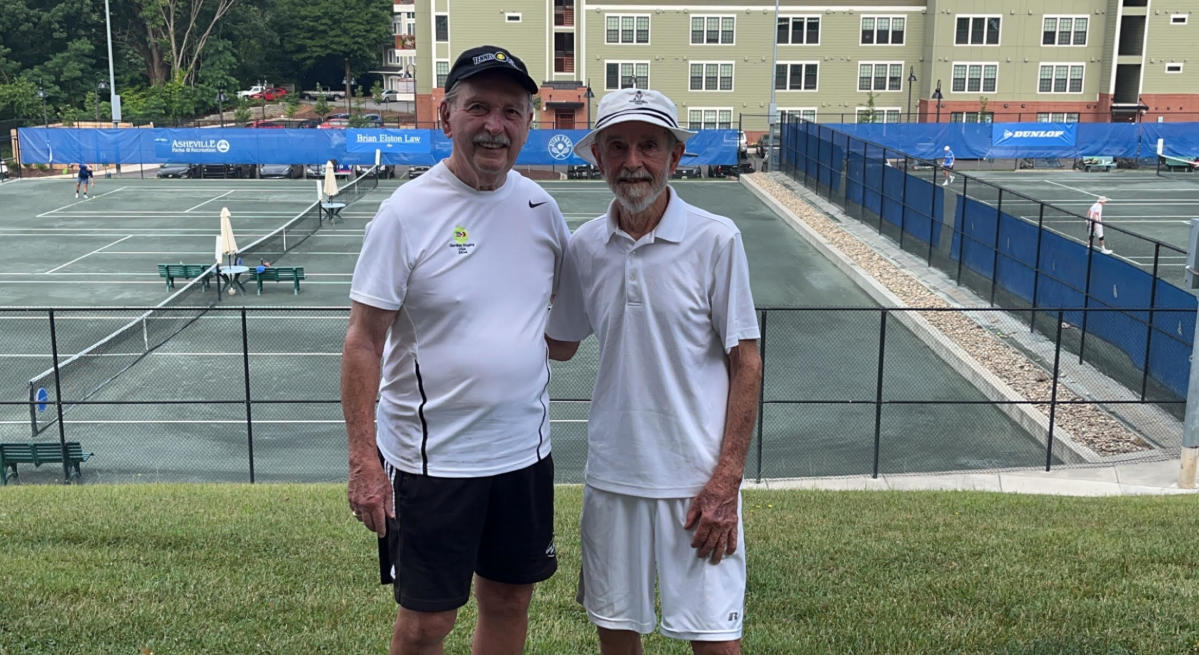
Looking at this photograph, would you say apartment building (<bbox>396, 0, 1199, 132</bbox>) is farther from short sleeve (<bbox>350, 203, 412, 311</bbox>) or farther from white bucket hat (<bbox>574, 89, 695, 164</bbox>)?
short sleeve (<bbox>350, 203, 412, 311</bbox>)

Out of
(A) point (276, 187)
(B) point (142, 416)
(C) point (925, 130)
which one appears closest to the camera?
(B) point (142, 416)

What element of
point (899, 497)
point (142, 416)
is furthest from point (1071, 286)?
point (142, 416)

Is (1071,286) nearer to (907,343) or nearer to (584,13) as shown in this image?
(907,343)

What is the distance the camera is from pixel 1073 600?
17.3ft

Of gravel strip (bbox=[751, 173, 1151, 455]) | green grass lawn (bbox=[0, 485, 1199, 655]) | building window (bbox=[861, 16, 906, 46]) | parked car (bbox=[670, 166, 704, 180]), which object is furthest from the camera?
building window (bbox=[861, 16, 906, 46])

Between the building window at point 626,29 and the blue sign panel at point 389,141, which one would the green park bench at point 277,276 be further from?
the building window at point 626,29

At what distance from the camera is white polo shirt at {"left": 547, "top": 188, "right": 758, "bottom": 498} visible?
369cm

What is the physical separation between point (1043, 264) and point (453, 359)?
19.7 metres

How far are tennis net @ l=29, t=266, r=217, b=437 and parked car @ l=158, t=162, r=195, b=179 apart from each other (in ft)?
91.7

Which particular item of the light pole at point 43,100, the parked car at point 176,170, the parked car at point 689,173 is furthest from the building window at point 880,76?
the light pole at point 43,100

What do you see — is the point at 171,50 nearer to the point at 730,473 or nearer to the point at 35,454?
the point at 35,454

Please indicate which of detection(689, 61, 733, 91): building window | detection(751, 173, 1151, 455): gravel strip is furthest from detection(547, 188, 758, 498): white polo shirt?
detection(689, 61, 733, 91): building window

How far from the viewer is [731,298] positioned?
3668 millimetres

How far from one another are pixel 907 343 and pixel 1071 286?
3.18 meters
